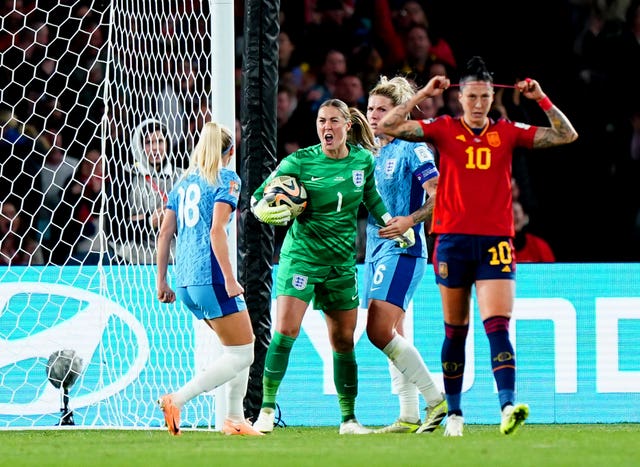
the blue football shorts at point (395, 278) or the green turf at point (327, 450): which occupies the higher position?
the blue football shorts at point (395, 278)

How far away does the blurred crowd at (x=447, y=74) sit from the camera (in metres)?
11.2

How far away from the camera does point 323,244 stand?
7.43m

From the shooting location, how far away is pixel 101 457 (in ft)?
18.4

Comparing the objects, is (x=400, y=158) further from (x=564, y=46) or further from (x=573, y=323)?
(x=564, y=46)

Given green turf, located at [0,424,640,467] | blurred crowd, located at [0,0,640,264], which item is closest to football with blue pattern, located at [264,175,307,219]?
green turf, located at [0,424,640,467]

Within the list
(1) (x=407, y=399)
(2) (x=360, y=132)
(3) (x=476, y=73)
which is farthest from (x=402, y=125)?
(1) (x=407, y=399)

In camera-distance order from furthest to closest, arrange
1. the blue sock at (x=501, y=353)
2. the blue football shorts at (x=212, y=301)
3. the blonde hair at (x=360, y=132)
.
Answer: the blonde hair at (x=360, y=132), the blue football shorts at (x=212, y=301), the blue sock at (x=501, y=353)

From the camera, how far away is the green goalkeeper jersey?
743cm

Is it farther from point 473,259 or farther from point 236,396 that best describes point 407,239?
point 236,396

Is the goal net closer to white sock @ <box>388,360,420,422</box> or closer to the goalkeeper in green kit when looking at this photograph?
the goalkeeper in green kit

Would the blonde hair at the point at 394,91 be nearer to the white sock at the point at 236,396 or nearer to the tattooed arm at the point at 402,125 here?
the tattooed arm at the point at 402,125

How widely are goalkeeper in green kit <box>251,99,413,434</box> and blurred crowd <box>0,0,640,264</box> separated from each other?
361 cm

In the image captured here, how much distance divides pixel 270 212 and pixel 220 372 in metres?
0.98

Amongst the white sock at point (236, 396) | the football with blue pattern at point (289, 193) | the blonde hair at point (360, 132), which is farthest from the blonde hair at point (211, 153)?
the white sock at point (236, 396)
